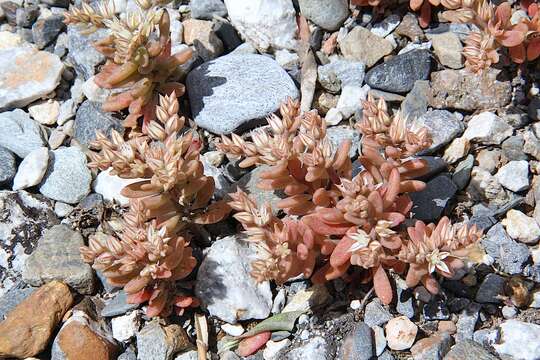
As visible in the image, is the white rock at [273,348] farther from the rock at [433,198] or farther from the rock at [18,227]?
the rock at [18,227]

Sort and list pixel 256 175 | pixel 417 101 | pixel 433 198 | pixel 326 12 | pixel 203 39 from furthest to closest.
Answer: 1. pixel 203 39
2. pixel 326 12
3. pixel 417 101
4. pixel 256 175
5. pixel 433 198

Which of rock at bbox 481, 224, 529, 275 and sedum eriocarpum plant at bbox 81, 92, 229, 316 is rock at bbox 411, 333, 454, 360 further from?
sedum eriocarpum plant at bbox 81, 92, 229, 316

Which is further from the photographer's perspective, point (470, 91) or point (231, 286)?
point (470, 91)

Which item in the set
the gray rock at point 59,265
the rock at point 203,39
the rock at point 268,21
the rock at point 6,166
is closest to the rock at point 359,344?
the gray rock at point 59,265

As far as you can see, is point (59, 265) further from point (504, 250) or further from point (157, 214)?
point (504, 250)

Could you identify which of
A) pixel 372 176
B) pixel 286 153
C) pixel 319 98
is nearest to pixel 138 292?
pixel 286 153

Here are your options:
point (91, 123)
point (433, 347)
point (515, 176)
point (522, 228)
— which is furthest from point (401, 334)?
point (91, 123)
